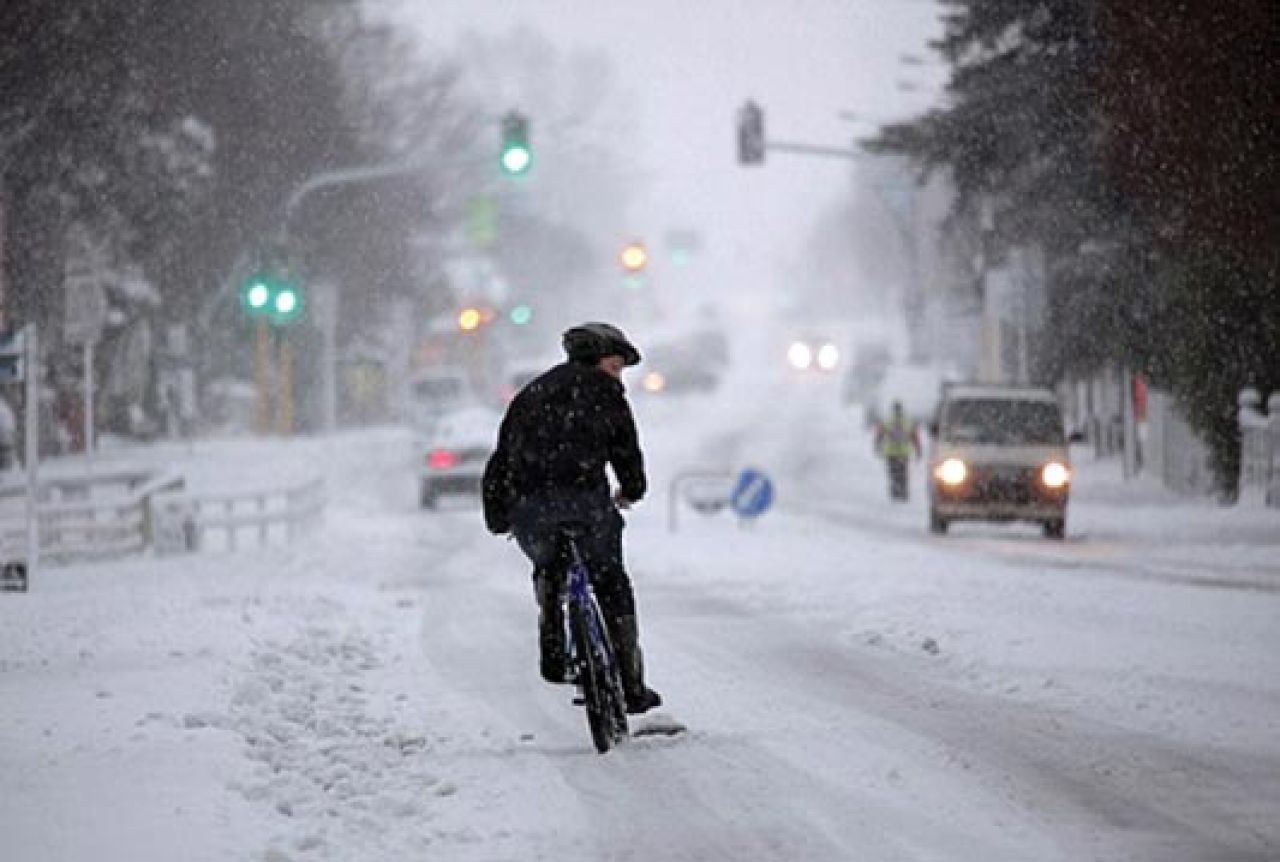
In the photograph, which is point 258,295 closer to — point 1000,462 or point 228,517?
point 228,517

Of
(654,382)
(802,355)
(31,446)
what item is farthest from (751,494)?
(654,382)

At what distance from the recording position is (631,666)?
9.29 metres

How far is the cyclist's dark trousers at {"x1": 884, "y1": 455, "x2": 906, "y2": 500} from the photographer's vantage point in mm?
35656

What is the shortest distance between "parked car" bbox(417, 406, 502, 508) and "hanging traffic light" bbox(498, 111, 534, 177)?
545cm

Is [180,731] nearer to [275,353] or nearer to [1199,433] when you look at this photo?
[1199,433]

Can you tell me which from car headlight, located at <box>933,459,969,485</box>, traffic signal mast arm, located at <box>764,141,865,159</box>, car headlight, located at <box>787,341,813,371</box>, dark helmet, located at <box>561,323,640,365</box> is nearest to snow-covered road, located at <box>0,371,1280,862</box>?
dark helmet, located at <box>561,323,640,365</box>

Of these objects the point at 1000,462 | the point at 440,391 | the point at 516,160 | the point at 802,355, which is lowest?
the point at 1000,462

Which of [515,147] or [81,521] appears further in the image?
[515,147]

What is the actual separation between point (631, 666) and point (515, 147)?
21039mm

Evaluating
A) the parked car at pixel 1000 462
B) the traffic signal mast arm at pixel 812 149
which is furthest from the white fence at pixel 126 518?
the traffic signal mast arm at pixel 812 149

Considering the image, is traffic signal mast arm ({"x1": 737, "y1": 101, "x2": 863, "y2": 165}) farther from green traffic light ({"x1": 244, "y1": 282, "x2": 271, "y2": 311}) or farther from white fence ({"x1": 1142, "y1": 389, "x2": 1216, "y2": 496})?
green traffic light ({"x1": 244, "y1": 282, "x2": 271, "y2": 311})

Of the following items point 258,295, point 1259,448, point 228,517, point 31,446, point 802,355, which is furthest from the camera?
point 802,355

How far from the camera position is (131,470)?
2550 centimetres

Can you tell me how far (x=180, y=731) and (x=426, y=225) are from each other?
5714cm
